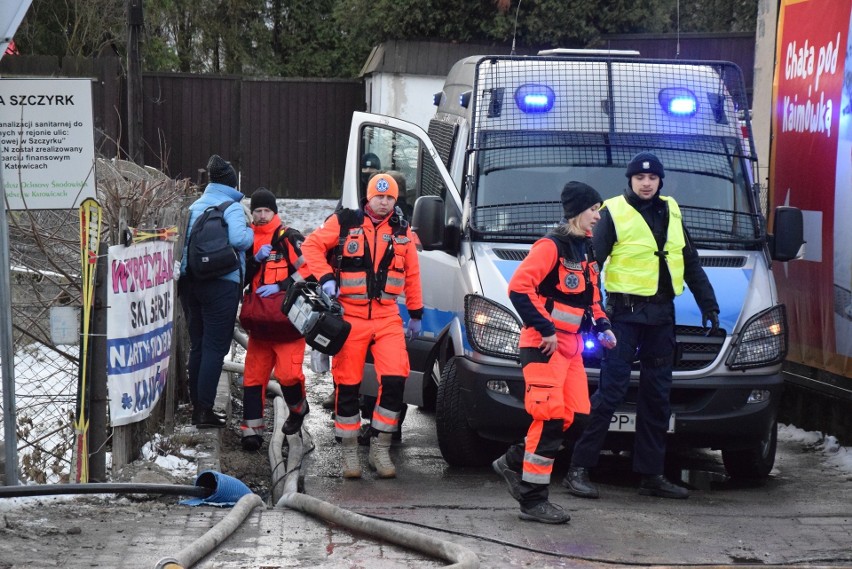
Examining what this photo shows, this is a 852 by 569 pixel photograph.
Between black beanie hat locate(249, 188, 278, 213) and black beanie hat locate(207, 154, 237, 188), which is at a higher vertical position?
black beanie hat locate(207, 154, 237, 188)

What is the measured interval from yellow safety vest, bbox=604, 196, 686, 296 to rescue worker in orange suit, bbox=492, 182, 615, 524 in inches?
21.7

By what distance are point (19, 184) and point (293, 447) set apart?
2858 millimetres

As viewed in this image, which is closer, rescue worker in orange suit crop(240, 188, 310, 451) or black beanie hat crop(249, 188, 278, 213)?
rescue worker in orange suit crop(240, 188, 310, 451)

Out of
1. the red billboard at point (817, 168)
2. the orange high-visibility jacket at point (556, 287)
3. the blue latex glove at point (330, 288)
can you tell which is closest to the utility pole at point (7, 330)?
the blue latex glove at point (330, 288)

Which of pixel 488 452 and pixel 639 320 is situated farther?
pixel 488 452

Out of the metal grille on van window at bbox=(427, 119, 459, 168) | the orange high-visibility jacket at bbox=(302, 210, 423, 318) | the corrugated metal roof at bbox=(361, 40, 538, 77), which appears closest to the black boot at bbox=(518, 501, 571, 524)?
the orange high-visibility jacket at bbox=(302, 210, 423, 318)

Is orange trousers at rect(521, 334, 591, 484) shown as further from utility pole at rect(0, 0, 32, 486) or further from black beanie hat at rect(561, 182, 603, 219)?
utility pole at rect(0, 0, 32, 486)

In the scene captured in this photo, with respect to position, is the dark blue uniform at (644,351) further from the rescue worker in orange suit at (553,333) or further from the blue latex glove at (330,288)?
the blue latex glove at (330,288)

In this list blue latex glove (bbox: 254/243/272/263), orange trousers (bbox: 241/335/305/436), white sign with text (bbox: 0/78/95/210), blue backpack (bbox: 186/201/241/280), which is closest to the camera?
white sign with text (bbox: 0/78/95/210)

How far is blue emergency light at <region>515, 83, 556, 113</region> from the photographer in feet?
27.8

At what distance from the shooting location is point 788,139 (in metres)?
9.84

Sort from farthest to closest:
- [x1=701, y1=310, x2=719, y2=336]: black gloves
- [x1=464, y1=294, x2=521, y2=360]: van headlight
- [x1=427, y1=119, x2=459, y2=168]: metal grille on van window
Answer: [x1=427, y1=119, x2=459, y2=168]: metal grille on van window, [x1=464, y1=294, x2=521, y2=360]: van headlight, [x1=701, y1=310, x2=719, y2=336]: black gloves

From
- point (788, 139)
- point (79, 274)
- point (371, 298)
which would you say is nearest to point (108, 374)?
point (79, 274)

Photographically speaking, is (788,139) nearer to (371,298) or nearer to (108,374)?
(371,298)
